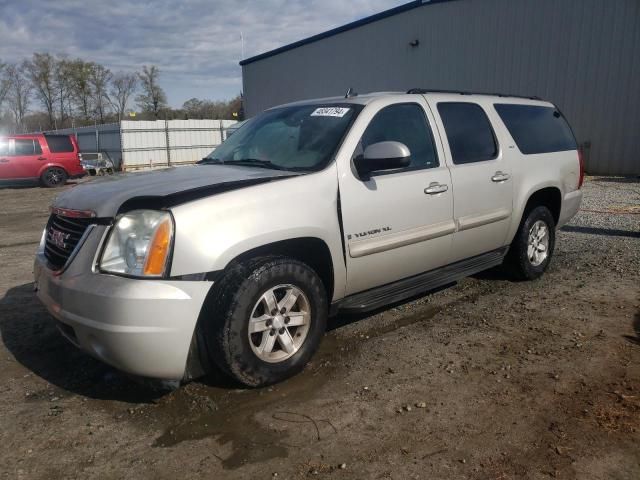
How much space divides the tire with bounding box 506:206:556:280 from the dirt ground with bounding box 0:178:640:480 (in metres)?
0.60

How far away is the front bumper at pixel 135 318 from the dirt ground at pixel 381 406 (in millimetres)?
256

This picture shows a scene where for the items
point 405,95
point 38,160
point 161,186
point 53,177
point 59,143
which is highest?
point 405,95

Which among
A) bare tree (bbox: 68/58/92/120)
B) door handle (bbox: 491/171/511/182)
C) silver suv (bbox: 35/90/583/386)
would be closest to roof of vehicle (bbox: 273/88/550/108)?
silver suv (bbox: 35/90/583/386)

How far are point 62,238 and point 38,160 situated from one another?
651 inches

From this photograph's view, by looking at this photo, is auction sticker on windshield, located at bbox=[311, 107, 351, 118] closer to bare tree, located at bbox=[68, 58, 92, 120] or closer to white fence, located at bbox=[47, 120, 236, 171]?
white fence, located at bbox=[47, 120, 236, 171]

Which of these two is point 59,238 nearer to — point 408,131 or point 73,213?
point 73,213

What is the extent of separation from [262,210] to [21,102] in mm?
68448

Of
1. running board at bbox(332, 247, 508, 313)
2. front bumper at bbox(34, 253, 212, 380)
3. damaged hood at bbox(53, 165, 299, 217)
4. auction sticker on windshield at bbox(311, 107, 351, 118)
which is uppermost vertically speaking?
auction sticker on windshield at bbox(311, 107, 351, 118)

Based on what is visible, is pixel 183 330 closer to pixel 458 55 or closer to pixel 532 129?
pixel 532 129

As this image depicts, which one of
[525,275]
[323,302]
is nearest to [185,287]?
[323,302]

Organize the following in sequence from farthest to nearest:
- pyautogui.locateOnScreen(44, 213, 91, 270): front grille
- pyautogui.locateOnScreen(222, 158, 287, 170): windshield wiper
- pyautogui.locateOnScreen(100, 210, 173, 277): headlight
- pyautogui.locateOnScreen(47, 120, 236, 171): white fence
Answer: pyautogui.locateOnScreen(47, 120, 236, 171): white fence
pyautogui.locateOnScreen(222, 158, 287, 170): windshield wiper
pyautogui.locateOnScreen(44, 213, 91, 270): front grille
pyautogui.locateOnScreen(100, 210, 173, 277): headlight

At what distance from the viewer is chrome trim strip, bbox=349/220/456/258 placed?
3.59 m

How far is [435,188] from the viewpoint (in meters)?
4.06

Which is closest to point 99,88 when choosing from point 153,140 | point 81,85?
point 81,85
